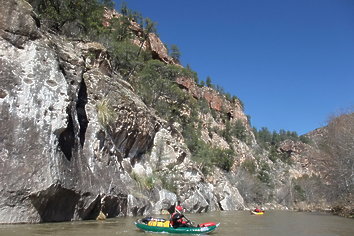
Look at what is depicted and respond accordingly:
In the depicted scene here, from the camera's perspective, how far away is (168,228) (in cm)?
1295

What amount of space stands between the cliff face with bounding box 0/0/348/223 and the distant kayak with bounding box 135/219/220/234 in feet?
10.5

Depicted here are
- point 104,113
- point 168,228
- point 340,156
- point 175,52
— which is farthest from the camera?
point 175,52

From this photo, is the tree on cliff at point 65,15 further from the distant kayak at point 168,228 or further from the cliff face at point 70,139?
the distant kayak at point 168,228

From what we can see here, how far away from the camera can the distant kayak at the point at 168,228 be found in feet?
41.6

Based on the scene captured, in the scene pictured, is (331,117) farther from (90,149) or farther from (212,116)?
(212,116)

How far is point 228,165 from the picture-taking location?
59031 millimetres

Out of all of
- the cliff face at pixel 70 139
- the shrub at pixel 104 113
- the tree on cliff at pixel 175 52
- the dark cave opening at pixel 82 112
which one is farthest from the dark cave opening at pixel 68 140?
the tree on cliff at pixel 175 52

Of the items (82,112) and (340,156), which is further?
(340,156)

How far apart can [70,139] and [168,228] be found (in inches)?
228

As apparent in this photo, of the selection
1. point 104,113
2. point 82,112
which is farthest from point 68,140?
point 104,113

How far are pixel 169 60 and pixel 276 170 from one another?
4201 cm

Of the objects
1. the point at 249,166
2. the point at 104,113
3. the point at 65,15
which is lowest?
the point at 104,113

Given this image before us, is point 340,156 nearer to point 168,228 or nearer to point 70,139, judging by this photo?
point 168,228

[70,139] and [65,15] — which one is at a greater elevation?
[65,15]
